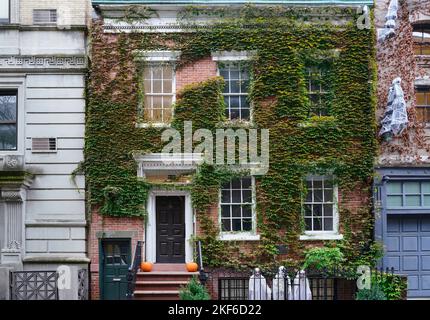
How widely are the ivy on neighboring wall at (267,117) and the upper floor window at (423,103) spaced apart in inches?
63.3

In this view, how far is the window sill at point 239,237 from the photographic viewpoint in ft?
60.6

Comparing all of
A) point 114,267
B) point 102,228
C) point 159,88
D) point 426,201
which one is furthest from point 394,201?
point 102,228

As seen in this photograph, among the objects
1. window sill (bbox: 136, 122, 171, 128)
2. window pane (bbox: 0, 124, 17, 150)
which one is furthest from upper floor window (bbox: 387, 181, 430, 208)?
window pane (bbox: 0, 124, 17, 150)

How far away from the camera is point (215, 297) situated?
18.1m

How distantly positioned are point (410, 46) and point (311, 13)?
10.3 feet

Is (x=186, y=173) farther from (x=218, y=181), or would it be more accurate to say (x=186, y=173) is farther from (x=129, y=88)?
(x=129, y=88)

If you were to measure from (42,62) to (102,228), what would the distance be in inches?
201

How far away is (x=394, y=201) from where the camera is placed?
746 inches

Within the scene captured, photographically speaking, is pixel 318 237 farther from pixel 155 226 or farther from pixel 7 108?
pixel 7 108

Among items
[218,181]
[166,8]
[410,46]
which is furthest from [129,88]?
[410,46]

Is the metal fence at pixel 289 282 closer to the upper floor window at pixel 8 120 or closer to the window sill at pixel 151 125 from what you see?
the window sill at pixel 151 125

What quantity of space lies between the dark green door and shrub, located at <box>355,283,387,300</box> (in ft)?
21.4

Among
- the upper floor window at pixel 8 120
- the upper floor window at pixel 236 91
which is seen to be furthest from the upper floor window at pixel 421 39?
the upper floor window at pixel 8 120

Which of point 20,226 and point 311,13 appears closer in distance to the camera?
point 20,226
